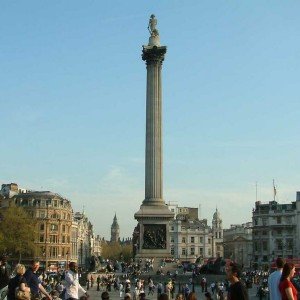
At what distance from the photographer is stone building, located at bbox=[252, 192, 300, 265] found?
12781 centimetres

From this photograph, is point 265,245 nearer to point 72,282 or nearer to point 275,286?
point 72,282

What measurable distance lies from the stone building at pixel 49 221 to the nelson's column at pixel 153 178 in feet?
146

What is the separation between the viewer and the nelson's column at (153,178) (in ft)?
243

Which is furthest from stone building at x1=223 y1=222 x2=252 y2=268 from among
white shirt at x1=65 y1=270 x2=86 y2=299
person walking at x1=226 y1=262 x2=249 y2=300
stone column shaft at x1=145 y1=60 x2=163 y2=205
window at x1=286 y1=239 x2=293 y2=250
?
person walking at x1=226 y1=262 x2=249 y2=300

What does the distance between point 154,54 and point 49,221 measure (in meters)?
52.3

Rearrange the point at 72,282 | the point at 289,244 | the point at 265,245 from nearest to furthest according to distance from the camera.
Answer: the point at 72,282 → the point at 289,244 → the point at 265,245

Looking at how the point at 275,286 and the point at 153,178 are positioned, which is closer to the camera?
the point at 275,286

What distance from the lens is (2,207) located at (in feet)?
392

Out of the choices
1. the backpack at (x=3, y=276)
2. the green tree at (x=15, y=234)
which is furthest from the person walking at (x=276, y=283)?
the green tree at (x=15, y=234)

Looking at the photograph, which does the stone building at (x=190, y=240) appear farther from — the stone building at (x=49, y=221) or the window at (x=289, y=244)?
the stone building at (x=49, y=221)

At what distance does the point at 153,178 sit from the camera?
77125 millimetres

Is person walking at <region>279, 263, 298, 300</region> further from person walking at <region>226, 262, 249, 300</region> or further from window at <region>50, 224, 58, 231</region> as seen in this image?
window at <region>50, 224, 58, 231</region>

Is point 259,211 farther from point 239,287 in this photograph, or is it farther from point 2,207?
point 239,287

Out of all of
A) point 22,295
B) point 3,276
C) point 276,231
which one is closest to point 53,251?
point 276,231
